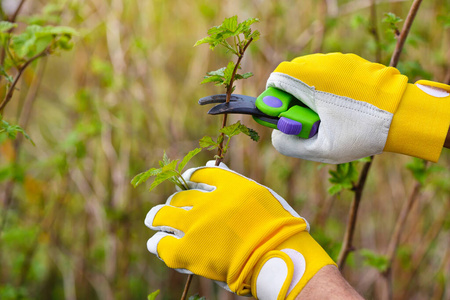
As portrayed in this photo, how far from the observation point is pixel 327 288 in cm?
82

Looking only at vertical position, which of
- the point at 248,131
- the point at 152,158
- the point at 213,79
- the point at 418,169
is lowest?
the point at 152,158

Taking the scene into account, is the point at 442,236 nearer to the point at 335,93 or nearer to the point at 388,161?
the point at 388,161

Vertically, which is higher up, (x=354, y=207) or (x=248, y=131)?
(x=248, y=131)

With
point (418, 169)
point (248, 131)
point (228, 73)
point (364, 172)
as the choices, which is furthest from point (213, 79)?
point (418, 169)

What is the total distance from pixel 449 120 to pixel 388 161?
1709mm

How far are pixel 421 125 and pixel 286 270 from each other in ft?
1.62

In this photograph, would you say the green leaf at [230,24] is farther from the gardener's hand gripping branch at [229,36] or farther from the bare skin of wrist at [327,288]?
the bare skin of wrist at [327,288]

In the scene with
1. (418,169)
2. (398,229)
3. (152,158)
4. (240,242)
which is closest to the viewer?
(240,242)

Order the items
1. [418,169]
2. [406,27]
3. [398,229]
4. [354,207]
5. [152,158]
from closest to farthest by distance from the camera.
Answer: [406,27]
[354,207]
[418,169]
[398,229]
[152,158]

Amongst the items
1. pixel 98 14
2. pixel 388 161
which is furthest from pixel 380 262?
pixel 98 14

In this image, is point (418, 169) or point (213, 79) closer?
point (213, 79)

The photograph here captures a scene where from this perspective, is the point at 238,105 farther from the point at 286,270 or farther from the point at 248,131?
the point at 286,270

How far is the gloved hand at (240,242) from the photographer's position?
2.83ft

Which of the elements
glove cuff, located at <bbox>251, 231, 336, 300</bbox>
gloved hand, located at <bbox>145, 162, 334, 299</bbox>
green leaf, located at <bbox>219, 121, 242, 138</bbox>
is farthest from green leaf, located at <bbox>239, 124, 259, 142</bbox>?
glove cuff, located at <bbox>251, 231, 336, 300</bbox>
